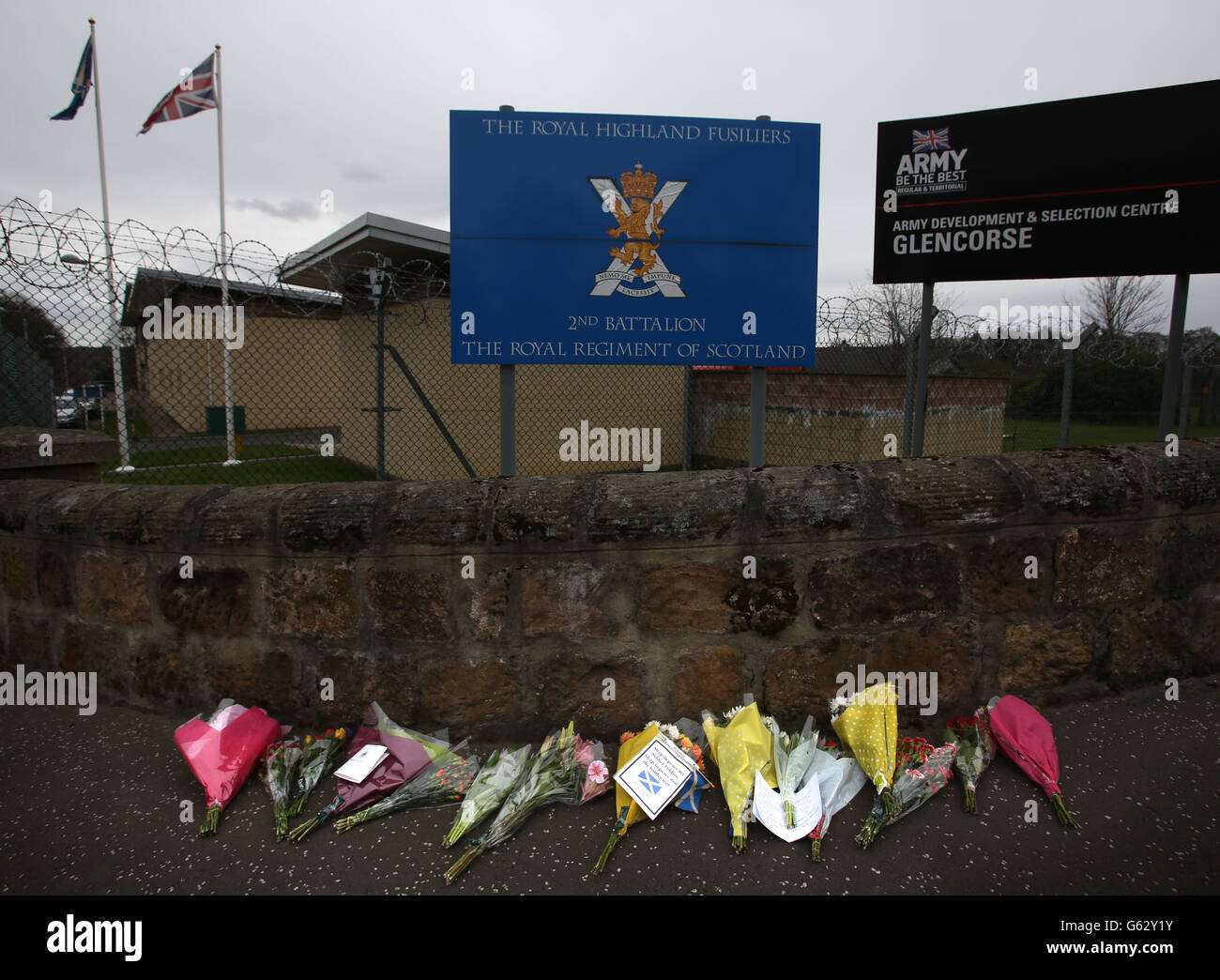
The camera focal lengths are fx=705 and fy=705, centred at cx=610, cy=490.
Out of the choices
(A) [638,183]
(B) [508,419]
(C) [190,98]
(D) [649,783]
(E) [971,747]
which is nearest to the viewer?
(D) [649,783]

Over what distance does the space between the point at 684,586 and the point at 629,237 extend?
2.02 metres

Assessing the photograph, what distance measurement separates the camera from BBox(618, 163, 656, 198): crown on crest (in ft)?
11.8

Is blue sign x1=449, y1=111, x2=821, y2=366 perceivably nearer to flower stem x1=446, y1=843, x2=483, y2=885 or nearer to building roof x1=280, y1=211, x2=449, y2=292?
flower stem x1=446, y1=843, x2=483, y2=885

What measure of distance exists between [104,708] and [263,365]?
15075mm

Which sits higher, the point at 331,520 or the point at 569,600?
the point at 331,520

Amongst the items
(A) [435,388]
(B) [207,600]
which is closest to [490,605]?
(B) [207,600]

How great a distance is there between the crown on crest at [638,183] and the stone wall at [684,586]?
1761 mm

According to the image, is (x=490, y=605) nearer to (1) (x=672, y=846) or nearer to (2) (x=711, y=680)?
(2) (x=711, y=680)

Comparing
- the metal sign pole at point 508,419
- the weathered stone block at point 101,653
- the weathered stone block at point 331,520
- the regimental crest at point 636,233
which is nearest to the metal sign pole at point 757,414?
the regimental crest at point 636,233

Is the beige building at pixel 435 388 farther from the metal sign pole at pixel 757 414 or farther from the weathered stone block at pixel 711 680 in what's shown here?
the weathered stone block at pixel 711 680

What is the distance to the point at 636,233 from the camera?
3.65 metres

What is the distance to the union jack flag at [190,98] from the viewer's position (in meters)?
11.6

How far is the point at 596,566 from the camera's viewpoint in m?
2.49
